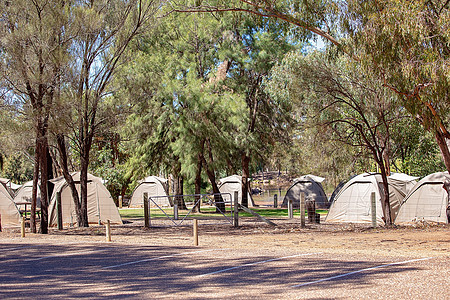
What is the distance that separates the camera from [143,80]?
21500 mm

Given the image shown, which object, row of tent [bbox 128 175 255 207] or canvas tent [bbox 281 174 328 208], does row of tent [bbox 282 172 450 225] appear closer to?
canvas tent [bbox 281 174 328 208]

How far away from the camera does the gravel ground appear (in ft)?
23.7

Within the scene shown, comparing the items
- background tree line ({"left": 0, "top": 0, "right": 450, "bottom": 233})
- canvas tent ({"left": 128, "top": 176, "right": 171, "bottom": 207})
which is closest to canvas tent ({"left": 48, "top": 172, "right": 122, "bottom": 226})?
background tree line ({"left": 0, "top": 0, "right": 450, "bottom": 233})

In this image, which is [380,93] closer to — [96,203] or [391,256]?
[391,256]

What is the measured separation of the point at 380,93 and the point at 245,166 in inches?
504

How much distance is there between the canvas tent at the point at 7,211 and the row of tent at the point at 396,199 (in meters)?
12.8

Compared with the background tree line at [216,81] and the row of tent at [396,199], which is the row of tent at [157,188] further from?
the row of tent at [396,199]

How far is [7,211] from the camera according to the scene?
20.7 m

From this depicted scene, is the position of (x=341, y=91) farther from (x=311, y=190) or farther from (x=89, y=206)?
(x=311, y=190)

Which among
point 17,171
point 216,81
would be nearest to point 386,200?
point 216,81

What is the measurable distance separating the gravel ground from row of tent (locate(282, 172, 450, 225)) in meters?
3.34

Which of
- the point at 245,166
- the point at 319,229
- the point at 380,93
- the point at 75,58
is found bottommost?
the point at 319,229

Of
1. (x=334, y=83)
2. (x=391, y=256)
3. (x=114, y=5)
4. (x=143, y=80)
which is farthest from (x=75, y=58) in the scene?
(x=391, y=256)

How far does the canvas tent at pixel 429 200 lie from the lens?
18328mm
